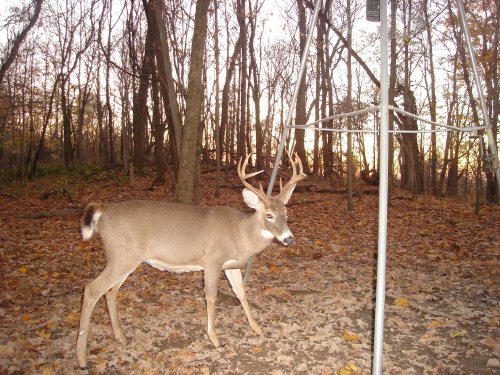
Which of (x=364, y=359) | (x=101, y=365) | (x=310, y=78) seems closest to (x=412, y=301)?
(x=364, y=359)

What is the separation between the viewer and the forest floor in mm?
3928

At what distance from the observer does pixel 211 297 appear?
4.44 meters

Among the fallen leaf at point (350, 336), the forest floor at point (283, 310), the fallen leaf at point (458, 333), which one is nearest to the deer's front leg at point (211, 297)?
the forest floor at point (283, 310)

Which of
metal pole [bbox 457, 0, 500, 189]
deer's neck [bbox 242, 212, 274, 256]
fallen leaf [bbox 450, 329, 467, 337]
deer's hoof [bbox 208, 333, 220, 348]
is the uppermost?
metal pole [bbox 457, 0, 500, 189]

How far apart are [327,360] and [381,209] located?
7.46ft

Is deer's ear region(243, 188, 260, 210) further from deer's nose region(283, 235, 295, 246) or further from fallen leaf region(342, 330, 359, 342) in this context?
fallen leaf region(342, 330, 359, 342)

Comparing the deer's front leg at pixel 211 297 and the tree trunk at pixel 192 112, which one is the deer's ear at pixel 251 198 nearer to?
the deer's front leg at pixel 211 297

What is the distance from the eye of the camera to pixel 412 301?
5.16m

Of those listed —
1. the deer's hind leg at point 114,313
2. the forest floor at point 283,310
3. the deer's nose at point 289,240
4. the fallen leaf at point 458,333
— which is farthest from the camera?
the deer's hind leg at point 114,313

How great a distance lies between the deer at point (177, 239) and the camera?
425 cm

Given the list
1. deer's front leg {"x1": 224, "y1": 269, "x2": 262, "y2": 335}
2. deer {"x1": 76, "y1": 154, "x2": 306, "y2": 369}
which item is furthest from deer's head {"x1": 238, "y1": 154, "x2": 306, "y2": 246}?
deer's front leg {"x1": 224, "y1": 269, "x2": 262, "y2": 335}

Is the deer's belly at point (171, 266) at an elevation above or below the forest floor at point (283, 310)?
above

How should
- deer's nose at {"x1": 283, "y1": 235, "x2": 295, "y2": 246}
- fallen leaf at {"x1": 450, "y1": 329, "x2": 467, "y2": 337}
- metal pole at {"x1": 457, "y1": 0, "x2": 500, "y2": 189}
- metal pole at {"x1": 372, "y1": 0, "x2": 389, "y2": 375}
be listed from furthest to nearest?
deer's nose at {"x1": 283, "y1": 235, "x2": 295, "y2": 246}
fallen leaf at {"x1": 450, "y1": 329, "x2": 467, "y2": 337}
metal pole at {"x1": 457, "y1": 0, "x2": 500, "y2": 189}
metal pole at {"x1": 372, "y1": 0, "x2": 389, "y2": 375}

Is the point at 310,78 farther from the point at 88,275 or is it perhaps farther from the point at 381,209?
the point at 381,209
